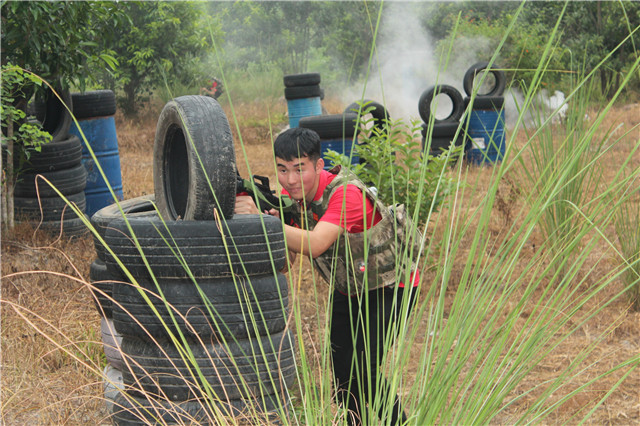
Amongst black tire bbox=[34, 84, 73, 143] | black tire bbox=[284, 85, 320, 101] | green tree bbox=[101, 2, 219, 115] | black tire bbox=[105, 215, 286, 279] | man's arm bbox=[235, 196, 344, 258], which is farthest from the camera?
green tree bbox=[101, 2, 219, 115]

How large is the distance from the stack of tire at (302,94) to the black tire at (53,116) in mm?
5194

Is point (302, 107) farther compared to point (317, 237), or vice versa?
point (302, 107)

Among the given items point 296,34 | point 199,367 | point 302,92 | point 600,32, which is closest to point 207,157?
point 199,367

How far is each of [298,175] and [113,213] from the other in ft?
2.64

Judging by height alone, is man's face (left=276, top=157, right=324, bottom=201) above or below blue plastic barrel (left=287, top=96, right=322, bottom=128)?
above

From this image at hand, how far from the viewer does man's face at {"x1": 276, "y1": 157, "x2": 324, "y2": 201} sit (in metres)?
2.67

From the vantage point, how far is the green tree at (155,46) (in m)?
13.5

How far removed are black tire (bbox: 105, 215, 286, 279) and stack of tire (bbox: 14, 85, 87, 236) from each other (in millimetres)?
3855

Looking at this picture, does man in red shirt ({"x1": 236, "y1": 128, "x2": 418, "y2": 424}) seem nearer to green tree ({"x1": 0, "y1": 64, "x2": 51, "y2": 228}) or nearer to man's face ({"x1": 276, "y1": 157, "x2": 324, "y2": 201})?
man's face ({"x1": 276, "y1": 157, "x2": 324, "y2": 201})

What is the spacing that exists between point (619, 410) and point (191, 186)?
7.38ft

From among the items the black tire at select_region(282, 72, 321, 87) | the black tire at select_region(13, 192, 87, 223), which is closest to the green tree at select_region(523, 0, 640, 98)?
the black tire at select_region(282, 72, 321, 87)

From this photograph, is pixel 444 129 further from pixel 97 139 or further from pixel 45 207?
pixel 45 207

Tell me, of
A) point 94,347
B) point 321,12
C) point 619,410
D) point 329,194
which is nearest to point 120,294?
point 329,194

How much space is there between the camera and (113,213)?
2.91 meters
